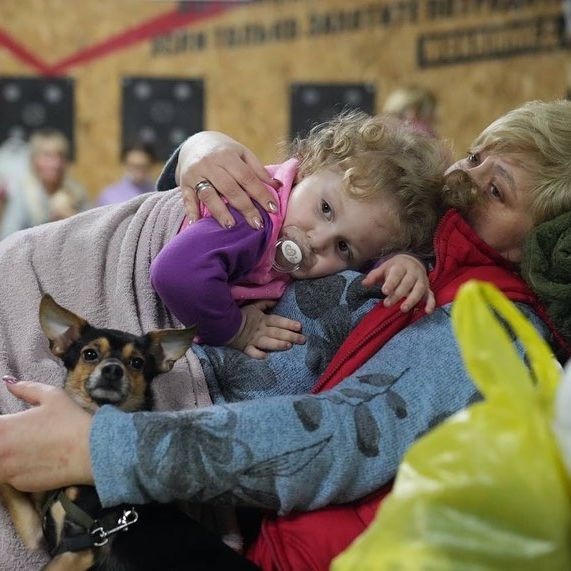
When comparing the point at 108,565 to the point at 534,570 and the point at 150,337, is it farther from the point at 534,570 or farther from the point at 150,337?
the point at 534,570

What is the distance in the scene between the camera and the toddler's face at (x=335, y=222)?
177 centimetres

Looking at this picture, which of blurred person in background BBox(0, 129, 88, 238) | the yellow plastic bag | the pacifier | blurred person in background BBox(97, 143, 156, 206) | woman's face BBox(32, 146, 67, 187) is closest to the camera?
the yellow plastic bag

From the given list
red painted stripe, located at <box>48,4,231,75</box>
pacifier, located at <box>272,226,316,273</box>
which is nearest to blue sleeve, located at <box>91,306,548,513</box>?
pacifier, located at <box>272,226,316,273</box>

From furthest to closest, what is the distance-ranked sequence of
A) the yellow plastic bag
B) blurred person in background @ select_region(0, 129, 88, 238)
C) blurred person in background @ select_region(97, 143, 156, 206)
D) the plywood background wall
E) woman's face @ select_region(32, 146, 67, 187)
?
1. the plywood background wall
2. woman's face @ select_region(32, 146, 67, 187)
3. blurred person in background @ select_region(97, 143, 156, 206)
4. blurred person in background @ select_region(0, 129, 88, 238)
5. the yellow plastic bag

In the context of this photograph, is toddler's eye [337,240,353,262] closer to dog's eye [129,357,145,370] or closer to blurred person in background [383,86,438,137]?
dog's eye [129,357,145,370]

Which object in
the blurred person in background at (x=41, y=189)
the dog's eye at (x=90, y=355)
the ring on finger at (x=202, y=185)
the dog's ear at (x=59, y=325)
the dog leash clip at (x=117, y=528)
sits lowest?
the blurred person in background at (x=41, y=189)

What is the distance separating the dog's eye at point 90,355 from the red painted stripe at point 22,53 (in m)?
6.85

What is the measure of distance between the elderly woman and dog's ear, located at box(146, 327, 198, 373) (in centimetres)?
15

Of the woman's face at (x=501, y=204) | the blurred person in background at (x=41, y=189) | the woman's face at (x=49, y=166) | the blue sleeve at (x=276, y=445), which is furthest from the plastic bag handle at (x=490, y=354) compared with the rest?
the woman's face at (x=49, y=166)

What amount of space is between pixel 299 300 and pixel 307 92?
6.37 m

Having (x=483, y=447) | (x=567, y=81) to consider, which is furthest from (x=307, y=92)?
(x=483, y=447)

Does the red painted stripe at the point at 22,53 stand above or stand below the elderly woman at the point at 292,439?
above

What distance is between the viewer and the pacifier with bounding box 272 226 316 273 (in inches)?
69.2

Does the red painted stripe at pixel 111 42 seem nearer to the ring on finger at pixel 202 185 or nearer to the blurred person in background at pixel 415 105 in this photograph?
the blurred person in background at pixel 415 105
